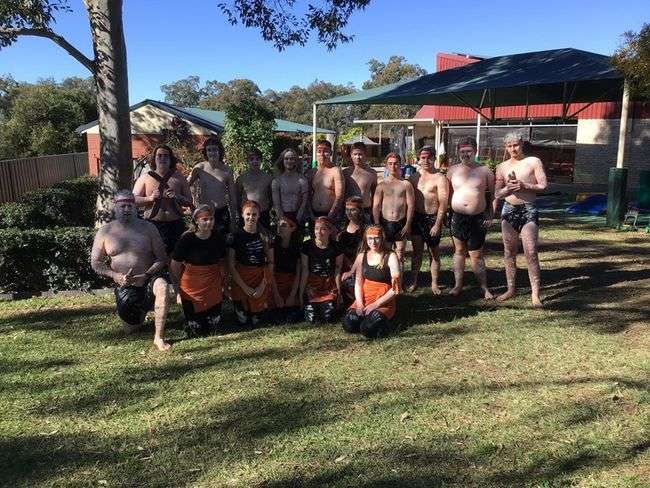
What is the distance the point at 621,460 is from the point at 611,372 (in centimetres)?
127

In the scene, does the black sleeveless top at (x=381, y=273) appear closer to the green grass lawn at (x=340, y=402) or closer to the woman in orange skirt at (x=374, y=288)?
the woman in orange skirt at (x=374, y=288)

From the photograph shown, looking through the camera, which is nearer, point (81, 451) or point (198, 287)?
point (81, 451)

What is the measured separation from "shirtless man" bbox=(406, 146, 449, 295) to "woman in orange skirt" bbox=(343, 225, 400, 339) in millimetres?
1291

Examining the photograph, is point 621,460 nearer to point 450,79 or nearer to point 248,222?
point 248,222

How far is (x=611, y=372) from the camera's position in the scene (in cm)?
406

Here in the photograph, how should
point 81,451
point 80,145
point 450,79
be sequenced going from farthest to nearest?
point 80,145 < point 450,79 < point 81,451

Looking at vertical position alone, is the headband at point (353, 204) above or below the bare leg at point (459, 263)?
above

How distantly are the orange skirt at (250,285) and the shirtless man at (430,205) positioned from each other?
190 centimetres

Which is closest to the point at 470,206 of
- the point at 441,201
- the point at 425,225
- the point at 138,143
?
the point at 441,201

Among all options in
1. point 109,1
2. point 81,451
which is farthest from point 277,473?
point 109,1

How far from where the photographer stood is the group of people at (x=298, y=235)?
16.0 feet

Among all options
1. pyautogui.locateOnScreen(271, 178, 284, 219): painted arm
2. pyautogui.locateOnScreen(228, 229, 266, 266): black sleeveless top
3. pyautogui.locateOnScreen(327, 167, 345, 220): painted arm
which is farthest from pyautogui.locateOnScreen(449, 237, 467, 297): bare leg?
pyautogui.locateOnScreen(228, 229, 266, 266): black sleeveless top

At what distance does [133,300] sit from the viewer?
484cm

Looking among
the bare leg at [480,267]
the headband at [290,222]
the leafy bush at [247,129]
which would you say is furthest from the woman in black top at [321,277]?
the leafy bush at [247,129]
